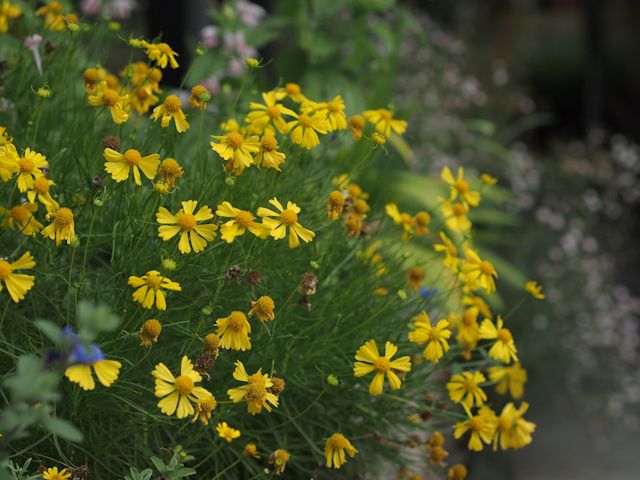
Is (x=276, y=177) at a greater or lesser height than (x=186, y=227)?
lesser

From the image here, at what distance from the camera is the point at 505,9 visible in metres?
10.3

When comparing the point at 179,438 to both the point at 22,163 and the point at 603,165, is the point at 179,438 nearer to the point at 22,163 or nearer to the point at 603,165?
the point at 22,163

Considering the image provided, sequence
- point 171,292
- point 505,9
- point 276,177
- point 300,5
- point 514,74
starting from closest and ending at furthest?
point 171,292 → point 276,177 → point 300,5 → point 514,74 → point 505,9

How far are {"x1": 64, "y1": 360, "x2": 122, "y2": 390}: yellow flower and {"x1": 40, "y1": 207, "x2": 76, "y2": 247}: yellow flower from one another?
0.25 m

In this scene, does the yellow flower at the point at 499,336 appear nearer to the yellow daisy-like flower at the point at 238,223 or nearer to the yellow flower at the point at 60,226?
the yellow daisy-like flower at the point at 238,223

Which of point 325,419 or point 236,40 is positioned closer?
point 325,419

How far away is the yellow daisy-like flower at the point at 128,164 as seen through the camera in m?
1.29

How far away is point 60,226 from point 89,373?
0.96ft

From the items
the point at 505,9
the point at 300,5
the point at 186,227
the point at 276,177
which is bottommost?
the point at 505,9

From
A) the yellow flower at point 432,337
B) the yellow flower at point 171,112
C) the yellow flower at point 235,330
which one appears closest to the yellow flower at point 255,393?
the yellow flower at point 235,330

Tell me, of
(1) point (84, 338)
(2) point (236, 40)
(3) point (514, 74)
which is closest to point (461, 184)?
(1) point (84, 338)

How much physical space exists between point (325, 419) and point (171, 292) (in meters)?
0.37

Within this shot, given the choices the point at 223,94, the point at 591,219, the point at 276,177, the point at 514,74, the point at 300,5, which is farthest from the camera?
the point at 514,74

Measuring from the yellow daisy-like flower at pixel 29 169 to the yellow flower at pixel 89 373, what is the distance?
1.10 feet
